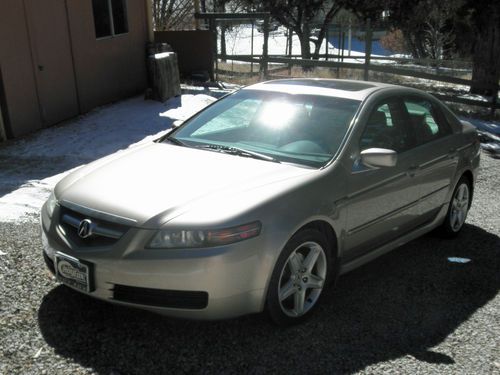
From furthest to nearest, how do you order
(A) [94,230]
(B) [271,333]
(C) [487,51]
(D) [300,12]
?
(D) [300,12]
(C) [487,51]
(B) [271,333]
(A) [94,230]

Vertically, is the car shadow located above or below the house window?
below

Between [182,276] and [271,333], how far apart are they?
797 mm

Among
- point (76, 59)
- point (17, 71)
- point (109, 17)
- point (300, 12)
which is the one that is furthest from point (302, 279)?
point (300, 12)

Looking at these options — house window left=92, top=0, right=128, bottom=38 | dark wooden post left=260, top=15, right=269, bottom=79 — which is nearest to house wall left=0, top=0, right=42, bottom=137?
house window left=92, top=0, right=128, bottom=38

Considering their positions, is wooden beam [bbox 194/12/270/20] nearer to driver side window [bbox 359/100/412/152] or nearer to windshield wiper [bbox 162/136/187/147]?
driver side window [bbox 359/100/412/152]

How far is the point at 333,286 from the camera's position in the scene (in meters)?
4.17

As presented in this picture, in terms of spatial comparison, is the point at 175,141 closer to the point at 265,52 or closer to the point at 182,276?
the point at 182,276

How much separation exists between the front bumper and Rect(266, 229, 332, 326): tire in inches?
5.8

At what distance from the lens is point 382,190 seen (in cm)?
439

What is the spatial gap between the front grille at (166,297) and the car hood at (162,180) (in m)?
0.39

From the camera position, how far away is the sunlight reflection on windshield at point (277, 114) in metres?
4.50

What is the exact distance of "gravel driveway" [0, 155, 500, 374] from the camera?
3352 millimetres

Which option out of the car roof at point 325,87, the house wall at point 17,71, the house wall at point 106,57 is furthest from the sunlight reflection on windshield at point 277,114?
the house wall at point 106,57

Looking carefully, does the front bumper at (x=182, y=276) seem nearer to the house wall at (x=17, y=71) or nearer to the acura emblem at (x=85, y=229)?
the acura emblem at (x=85, y=229)
